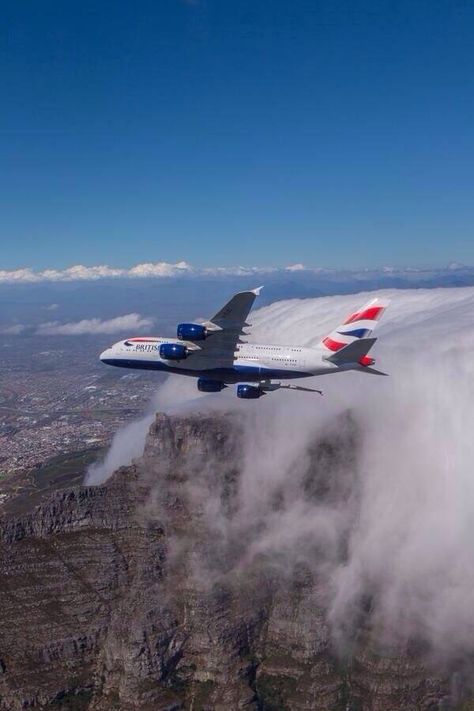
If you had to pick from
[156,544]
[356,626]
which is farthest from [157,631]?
[356,626]

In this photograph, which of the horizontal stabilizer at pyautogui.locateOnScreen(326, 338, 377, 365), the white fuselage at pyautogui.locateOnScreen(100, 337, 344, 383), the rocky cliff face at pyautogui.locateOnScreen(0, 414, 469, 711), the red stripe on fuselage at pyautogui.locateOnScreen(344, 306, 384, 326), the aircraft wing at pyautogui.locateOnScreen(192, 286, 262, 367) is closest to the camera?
the aircraft wing at pyautogui.locateOnScreen(192, 286, 262, 367)

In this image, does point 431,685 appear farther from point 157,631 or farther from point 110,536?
point 110,536

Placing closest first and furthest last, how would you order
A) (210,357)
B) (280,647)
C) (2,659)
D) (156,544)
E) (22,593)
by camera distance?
(210,357) → (2,659) → (22,593) → (280,647) → (156,544)

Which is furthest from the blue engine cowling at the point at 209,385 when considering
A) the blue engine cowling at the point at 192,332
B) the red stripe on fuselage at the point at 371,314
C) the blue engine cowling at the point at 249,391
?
the red stripe on fuselage at the point at 371,314

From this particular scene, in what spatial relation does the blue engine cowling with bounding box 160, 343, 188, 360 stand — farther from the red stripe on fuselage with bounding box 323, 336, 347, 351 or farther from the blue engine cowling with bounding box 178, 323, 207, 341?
the red stripe on fuselage with bounding box 323, 336, 347, 351

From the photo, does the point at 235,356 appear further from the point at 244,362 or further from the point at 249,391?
the point at 249,391

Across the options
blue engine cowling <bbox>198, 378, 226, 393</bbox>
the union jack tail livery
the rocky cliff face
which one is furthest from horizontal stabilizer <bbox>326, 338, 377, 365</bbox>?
the rocky cliff face

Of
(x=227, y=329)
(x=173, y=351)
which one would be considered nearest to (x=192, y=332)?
(x=227, y=329)

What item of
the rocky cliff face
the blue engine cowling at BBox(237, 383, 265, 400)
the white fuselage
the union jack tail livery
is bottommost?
the rocky cliff face
